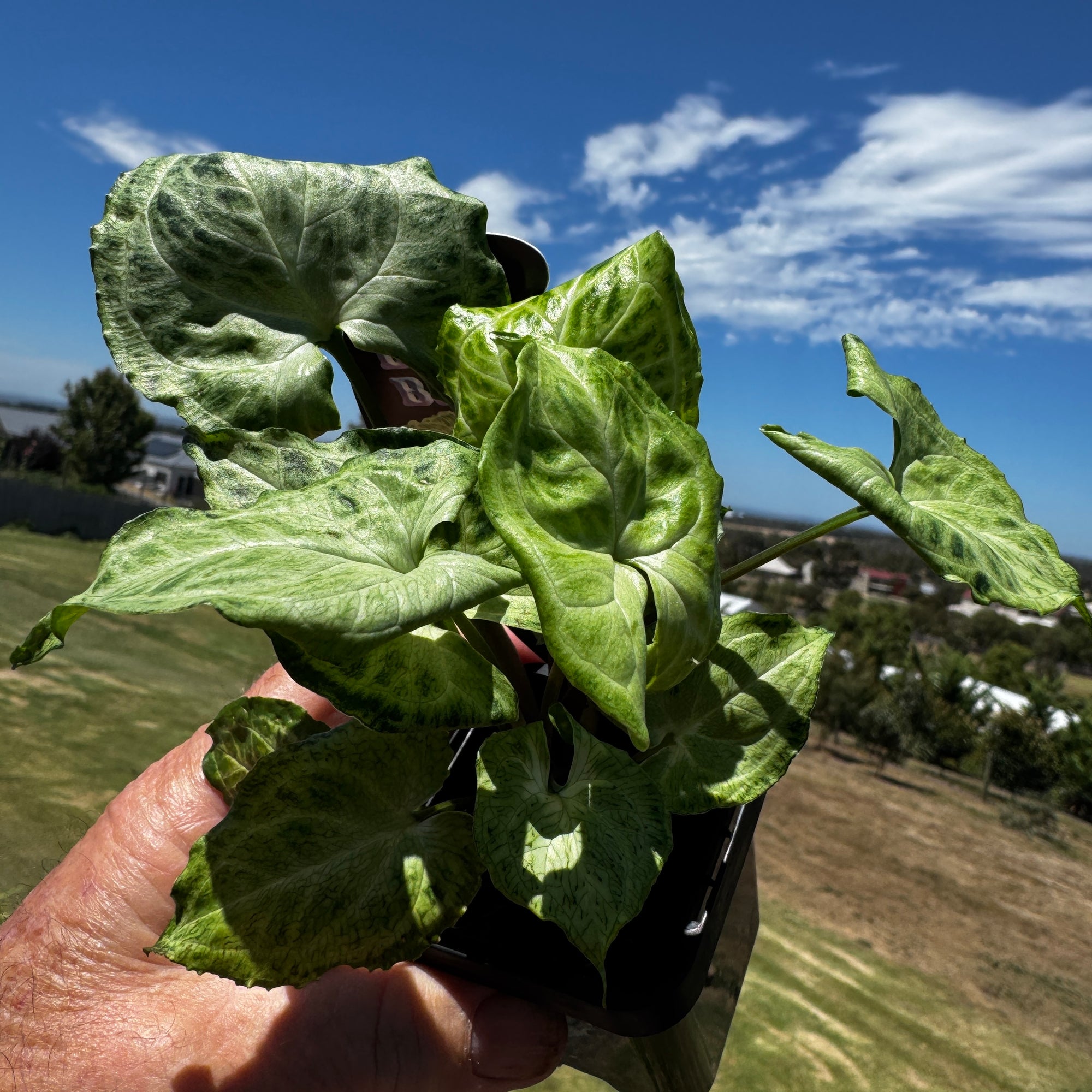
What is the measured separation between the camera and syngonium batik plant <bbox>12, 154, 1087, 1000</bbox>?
0.70 ft

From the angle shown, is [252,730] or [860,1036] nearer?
[252,730]

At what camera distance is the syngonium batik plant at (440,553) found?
8.4 inches

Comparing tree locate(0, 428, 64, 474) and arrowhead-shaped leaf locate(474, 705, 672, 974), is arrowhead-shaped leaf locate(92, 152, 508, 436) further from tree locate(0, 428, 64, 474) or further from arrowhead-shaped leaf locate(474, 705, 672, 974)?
tree locate(0, 428, 64, 474)

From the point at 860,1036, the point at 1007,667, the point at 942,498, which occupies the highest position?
the point at 1007,667

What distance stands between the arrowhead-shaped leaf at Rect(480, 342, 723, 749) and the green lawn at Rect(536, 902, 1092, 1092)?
10.6 feet

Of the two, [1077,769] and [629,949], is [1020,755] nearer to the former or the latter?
[1077,769]

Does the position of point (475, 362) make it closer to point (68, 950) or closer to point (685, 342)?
point (685, 342)

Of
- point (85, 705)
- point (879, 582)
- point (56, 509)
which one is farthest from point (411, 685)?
point (879, 582)

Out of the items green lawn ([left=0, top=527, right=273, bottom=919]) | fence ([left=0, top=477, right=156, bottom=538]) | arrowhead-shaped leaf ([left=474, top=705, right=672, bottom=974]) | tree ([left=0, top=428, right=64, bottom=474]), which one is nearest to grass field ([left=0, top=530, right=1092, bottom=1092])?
green lawn ([left=0, top=527, right=273, bottom=919])

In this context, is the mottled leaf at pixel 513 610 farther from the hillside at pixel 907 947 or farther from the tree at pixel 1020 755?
the tree at pixel 1020 755

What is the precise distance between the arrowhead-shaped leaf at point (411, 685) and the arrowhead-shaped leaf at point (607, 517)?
0.04 meters

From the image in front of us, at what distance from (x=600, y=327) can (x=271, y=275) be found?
0.15 m

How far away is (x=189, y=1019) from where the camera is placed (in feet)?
1.34

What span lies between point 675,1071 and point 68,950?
12.6 inches
